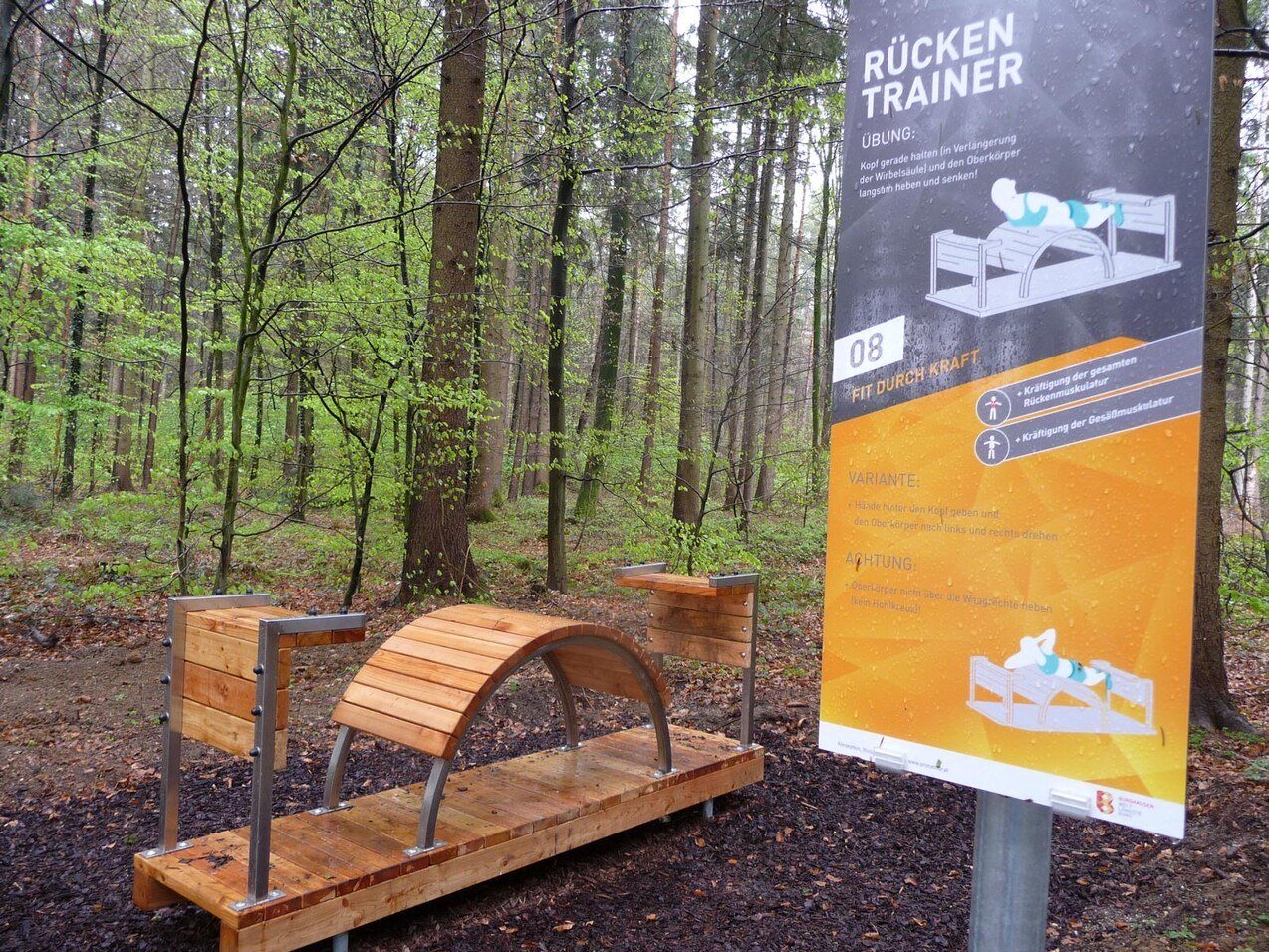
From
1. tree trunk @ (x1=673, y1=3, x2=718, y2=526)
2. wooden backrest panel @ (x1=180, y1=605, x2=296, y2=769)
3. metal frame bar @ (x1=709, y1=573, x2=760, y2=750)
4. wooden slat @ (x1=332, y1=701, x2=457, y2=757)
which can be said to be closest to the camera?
wooden backrest panel @ (x1=180, y1=605, x2=296, y2=769)

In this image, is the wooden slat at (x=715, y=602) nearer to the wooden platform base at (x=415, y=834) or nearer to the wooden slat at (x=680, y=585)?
the wooden slat at (x=680, y=585)

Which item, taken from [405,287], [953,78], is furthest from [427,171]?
[953,78]

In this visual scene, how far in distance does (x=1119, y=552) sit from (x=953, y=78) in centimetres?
104

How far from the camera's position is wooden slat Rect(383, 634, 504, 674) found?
3.42m

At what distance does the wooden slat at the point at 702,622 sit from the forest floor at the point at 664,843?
98 centimetres

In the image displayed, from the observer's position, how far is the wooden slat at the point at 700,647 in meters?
4.87

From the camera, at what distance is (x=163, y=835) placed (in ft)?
10.5

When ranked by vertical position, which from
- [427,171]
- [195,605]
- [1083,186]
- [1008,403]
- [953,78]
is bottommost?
[195,605]

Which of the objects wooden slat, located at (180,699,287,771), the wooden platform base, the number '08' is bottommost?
the wooden platform base

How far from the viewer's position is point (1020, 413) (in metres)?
1.62

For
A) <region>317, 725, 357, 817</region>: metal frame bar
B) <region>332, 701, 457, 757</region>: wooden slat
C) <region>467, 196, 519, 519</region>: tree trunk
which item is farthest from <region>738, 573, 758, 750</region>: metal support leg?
<region>467, 196, 519, 519</region>: tree trunk

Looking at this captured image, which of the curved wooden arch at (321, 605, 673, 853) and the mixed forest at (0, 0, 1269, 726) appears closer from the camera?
the curved wooden arch at (321, 605, 673, 853)

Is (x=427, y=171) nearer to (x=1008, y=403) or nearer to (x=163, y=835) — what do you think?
(x=163, y=835)

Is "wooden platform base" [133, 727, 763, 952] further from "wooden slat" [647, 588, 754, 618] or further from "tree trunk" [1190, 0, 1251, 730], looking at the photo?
"tree trunk" [1190, 0, 1251, 730]
